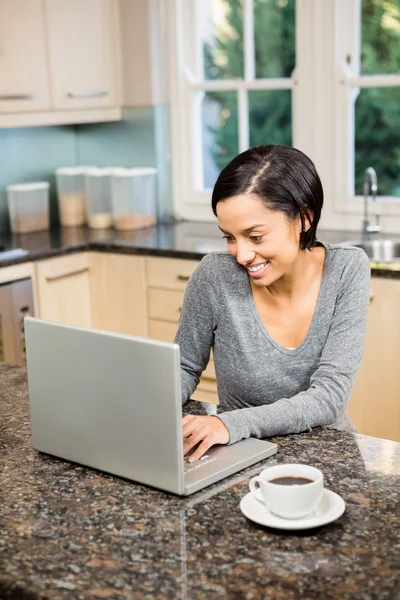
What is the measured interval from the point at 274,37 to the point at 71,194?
47.0 inches

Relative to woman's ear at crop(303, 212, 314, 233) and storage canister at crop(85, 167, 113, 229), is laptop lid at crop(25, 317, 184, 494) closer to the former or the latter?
woman's ear at crop(303, 212, 314, 233)

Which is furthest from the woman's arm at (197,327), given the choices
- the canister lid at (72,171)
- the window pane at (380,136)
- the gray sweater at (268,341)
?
the canister lid at (72,171)

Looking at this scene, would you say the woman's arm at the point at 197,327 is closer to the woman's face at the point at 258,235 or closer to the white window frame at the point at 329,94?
the woman's face at the point at 258,235

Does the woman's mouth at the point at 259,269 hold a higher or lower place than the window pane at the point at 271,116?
lower

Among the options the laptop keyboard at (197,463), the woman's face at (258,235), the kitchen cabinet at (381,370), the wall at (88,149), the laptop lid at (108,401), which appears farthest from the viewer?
the wall at (88,149)

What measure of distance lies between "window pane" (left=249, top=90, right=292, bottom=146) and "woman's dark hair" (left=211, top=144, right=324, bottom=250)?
6.96 ft

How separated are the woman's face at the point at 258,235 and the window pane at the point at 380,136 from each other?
196 cm

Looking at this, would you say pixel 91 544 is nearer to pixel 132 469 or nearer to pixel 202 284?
pixel 132 469

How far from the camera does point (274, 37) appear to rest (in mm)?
3852

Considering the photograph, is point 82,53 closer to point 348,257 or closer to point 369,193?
A: point 369,193

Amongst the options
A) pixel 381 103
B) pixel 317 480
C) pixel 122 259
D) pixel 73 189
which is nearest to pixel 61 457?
pixel 317 480

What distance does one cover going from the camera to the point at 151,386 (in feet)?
4.45

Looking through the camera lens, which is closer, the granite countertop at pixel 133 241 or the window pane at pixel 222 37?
the granite countertop at pixel 133 241

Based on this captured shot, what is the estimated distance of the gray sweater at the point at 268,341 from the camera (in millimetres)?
1820
